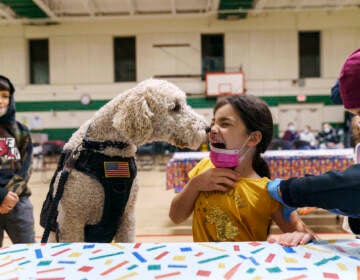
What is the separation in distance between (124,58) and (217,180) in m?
12.2

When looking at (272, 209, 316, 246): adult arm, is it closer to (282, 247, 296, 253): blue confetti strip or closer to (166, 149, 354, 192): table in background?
(282, 247, 296, 253): blue confetti strip

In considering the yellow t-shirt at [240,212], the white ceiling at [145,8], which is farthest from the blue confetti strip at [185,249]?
the white ceiling at [145,8]

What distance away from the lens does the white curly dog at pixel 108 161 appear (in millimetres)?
1157

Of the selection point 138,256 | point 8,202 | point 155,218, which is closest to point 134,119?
point 138,256

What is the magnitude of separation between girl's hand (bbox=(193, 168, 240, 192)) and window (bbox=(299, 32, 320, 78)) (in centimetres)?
1263

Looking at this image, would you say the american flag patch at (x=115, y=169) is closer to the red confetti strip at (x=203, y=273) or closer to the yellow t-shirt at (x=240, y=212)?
the yellow t-shirt at (x=240, y=212)

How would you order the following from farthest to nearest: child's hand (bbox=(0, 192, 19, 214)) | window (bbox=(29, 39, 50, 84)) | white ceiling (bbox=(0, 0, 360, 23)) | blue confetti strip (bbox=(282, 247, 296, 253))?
window (bbox=(29, 39, 50, 84)) → white ceiling (bbox=(0, 0, 360, 23)) → child's hand (bbox=(0, 192, 19, 214)) → blue confetti strip (bbox=(282, 247, 296, 253))

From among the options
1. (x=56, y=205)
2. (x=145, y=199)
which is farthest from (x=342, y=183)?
(x=145, y=199)

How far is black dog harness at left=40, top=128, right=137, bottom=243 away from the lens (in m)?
1.17

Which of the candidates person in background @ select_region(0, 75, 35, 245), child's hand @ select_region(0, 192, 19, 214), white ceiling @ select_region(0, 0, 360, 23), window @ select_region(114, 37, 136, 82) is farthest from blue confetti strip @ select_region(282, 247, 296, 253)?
window @ select_region(114, 37, 136, 82)

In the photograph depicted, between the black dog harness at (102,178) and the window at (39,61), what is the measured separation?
41.6ft

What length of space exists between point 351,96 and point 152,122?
71 cm

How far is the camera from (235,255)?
2.10ft

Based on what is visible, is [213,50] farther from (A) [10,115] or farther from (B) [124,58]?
(A) [10,115]
